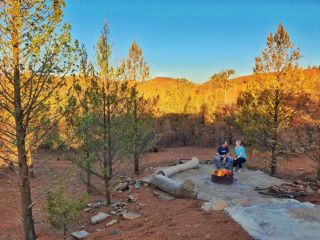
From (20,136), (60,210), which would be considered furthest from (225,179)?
(20,136)

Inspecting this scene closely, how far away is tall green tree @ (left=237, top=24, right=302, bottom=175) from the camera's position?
16.7 m

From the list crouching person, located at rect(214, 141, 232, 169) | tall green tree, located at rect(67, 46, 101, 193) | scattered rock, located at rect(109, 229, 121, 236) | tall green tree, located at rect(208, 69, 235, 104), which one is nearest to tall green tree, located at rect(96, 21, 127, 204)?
tall green tree, located at rect(67, 46, 101, 193)

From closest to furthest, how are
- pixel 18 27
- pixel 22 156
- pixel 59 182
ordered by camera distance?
1. pixel 18 27
2. pixel 22 156
3. pixel 59 182

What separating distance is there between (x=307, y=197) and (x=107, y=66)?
9.62m

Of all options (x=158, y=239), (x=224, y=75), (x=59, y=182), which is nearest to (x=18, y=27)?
(x=59, y=182)

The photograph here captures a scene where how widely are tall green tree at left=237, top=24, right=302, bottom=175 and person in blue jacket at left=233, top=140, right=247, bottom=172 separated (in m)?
2.14

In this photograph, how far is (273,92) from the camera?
1708 cm

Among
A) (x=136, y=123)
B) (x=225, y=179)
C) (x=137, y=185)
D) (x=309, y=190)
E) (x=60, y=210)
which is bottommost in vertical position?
(x=137, y=185)

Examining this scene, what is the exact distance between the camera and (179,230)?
7715 millimetres

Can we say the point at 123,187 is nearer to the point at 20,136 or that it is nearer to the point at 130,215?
the point at 130,215

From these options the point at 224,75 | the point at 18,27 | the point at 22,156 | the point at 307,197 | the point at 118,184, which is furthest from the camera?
the point at 224,75

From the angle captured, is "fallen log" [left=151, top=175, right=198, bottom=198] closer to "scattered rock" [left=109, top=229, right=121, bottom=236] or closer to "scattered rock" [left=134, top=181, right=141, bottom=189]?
"scattered rock" [left=134, top=181, right=141, bottom=189]

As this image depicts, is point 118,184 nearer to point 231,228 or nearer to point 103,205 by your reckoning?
point 103,205

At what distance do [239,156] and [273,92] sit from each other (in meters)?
4.49
